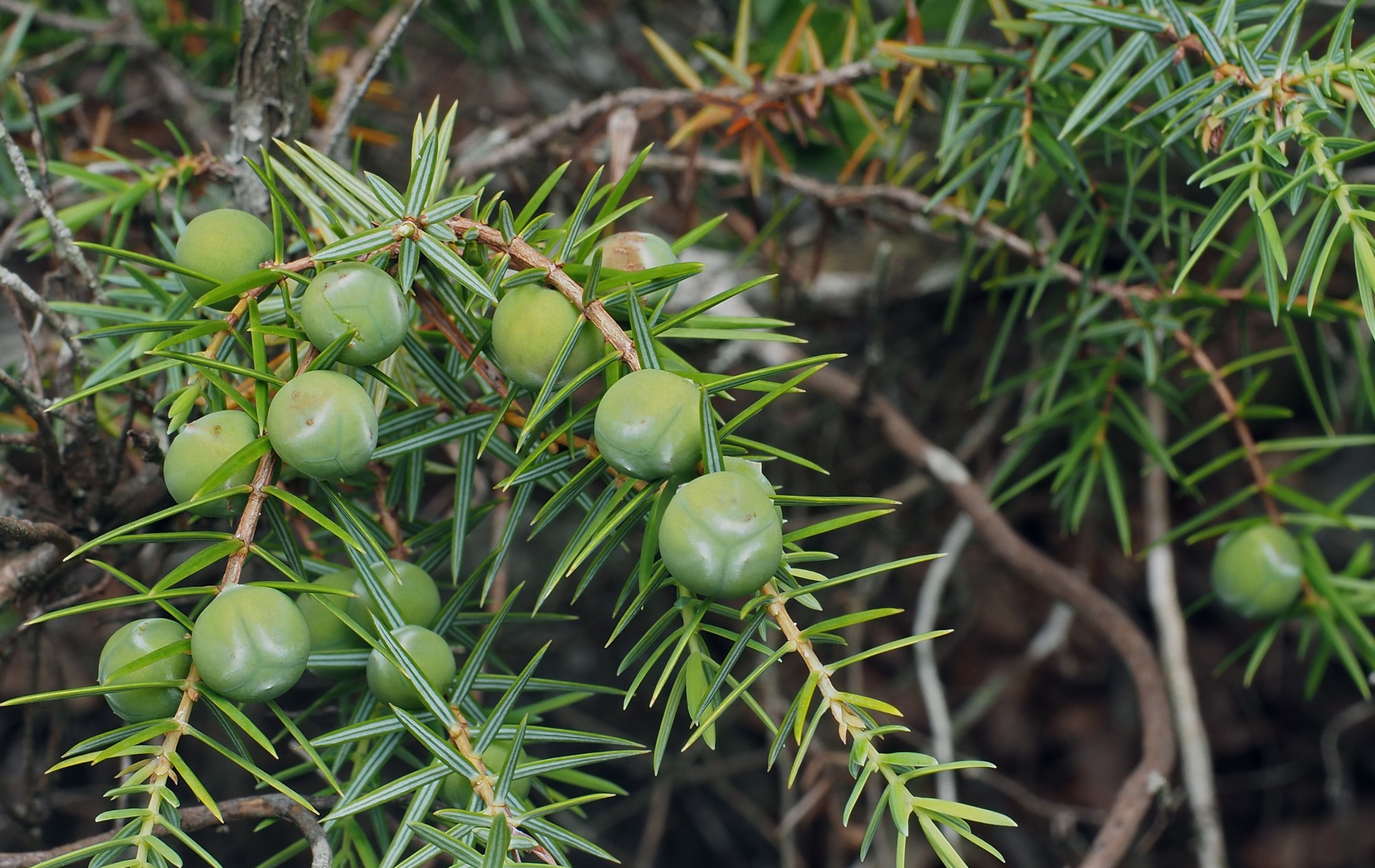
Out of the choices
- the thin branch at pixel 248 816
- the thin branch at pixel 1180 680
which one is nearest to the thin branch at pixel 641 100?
the thin branch at pixel 1180 680

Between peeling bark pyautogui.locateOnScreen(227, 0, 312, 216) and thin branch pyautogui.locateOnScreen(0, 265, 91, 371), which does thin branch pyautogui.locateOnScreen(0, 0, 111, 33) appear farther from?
thin branch pyautogui.locateOnScreen(0, 265, 91, 371)

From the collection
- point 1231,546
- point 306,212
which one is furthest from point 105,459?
point 1231,546

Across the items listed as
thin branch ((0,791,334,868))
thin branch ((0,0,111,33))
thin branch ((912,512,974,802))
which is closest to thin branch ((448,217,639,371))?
thin branch ((0,791,334,868))

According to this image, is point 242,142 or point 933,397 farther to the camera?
point 933,397

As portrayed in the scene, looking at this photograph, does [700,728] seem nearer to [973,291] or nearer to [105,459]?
[105,459]

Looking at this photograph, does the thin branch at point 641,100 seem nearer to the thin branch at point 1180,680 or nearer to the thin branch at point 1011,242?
the thin branch at point 1011,242

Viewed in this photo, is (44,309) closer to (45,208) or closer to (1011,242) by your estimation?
(45,208)

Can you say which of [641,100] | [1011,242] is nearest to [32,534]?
[641,100]
